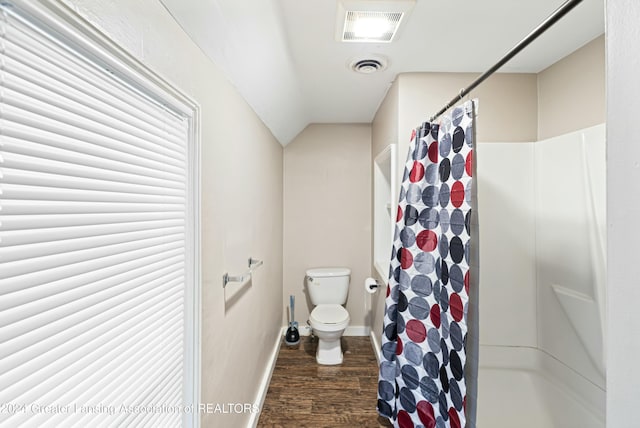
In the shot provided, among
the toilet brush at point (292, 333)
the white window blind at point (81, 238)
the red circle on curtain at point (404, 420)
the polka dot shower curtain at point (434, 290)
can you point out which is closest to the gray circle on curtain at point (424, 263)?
the polka dot shower curtain at point (434, 290)

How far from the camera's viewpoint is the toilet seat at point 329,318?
91.7 inches

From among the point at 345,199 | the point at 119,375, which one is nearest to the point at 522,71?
the point at 345,199

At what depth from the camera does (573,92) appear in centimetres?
162

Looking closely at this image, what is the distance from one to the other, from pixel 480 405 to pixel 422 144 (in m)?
1.57

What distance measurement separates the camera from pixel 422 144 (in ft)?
4.92

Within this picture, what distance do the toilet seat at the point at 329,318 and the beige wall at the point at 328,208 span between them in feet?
1.46

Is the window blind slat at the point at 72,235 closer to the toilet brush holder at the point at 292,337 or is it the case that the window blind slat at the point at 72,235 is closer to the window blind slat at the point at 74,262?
the window blind slat at the point at 74,262

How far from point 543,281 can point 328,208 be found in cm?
191

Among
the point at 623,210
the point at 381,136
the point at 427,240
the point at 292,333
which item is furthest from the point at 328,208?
the point at 623,210

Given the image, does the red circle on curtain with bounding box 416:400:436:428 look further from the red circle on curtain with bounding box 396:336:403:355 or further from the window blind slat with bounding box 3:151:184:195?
the window blind slat with bounding box 3:151:184:195

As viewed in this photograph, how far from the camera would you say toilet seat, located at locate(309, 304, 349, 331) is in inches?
91.7

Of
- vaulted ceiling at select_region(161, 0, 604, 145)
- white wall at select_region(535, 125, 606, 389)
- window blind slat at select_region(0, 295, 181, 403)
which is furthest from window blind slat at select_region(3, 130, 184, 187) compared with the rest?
white wall at select_region(535, 125, 606, 389)

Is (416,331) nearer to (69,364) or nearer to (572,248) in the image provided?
(572,248)

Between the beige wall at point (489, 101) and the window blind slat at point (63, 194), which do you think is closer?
the window blind slat at point (63, 194)
